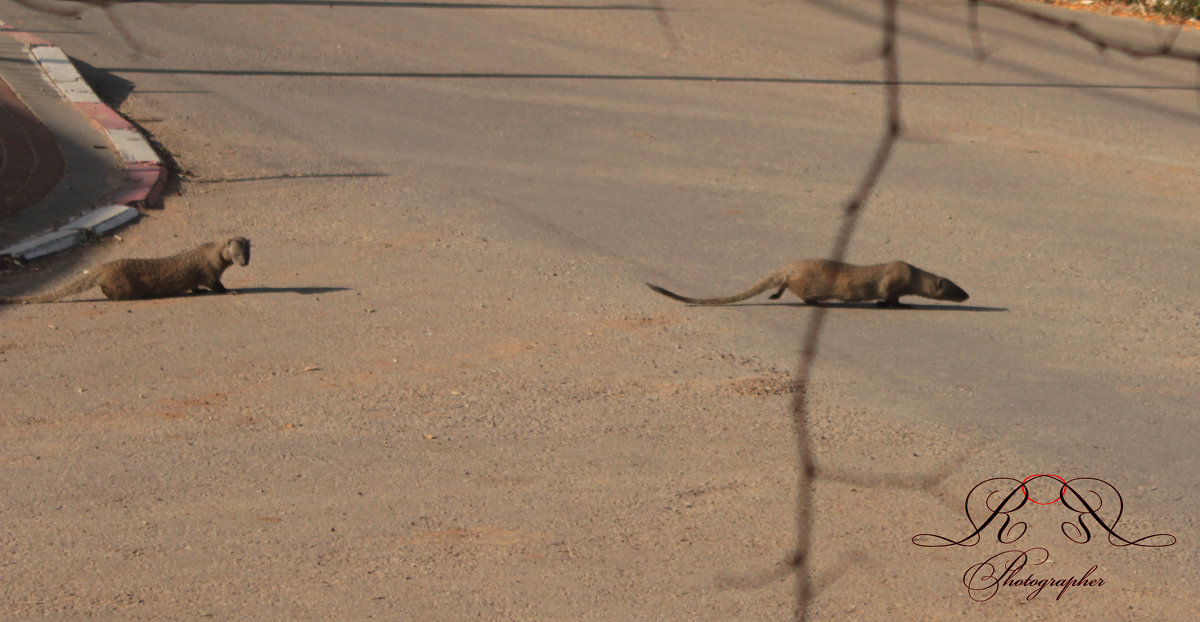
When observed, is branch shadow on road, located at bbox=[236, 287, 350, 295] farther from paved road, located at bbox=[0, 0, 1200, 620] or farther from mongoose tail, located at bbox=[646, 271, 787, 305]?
mongoose tail, located at bbox=[646, 271, 787, 305]

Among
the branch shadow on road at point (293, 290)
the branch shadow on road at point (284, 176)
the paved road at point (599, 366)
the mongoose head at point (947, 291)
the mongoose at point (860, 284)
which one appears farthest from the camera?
the branch shadow on road at point (284, 176)

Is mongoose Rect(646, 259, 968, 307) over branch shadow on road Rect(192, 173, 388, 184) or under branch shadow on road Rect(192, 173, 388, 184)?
under

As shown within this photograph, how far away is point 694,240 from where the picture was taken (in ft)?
30.2

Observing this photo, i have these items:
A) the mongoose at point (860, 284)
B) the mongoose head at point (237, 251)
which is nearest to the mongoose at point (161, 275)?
the mongoose head at point (237, 251)

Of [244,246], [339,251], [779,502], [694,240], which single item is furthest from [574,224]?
[779,502]

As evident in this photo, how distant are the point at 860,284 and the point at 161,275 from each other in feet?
15.1

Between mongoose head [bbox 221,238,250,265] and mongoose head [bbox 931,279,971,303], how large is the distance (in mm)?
4544

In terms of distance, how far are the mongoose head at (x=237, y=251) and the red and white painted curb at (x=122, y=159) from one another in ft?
5.62

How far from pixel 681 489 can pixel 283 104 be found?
9737mm

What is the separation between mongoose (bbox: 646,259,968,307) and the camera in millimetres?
7699

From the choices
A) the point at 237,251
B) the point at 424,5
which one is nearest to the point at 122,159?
the point at 237,251

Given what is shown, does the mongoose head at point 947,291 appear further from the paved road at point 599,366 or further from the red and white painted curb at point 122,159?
the red and white painted curb at point 122,159

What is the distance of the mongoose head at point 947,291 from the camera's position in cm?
782

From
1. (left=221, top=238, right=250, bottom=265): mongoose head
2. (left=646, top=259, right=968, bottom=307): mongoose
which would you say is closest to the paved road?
(left=646, top=259, right=968, bottom=307): mongoose
